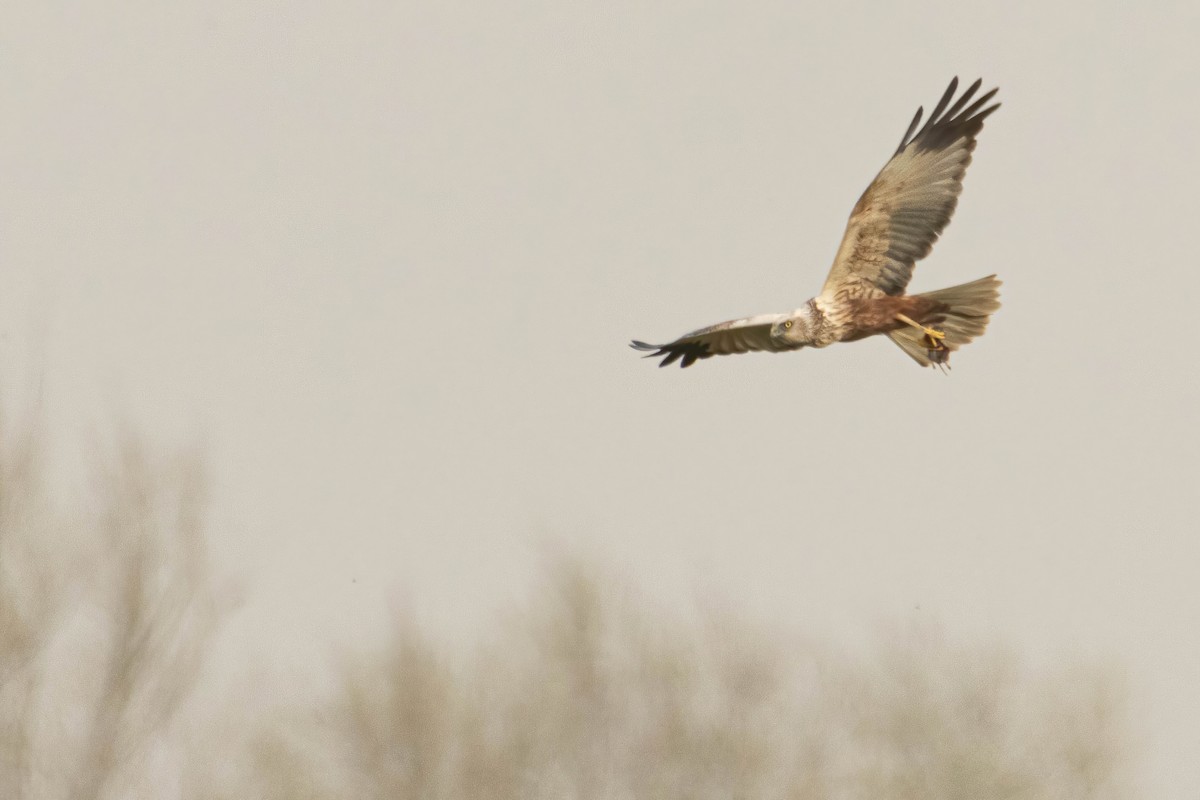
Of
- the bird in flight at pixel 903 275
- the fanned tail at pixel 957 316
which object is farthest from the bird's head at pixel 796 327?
the fanned tail at pixel 957 316

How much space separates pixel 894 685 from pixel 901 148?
1065 cm

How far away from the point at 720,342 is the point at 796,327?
1.01m

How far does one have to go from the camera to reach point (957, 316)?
25.8 ft

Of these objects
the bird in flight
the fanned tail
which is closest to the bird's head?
the bird in flight

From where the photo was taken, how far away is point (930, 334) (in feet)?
25.0

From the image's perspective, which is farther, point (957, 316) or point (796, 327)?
point (957, 316)

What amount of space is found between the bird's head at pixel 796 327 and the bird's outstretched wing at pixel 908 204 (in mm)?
386

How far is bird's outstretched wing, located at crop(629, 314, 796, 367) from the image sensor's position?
787cm

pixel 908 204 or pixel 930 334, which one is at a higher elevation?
pixel 908 204

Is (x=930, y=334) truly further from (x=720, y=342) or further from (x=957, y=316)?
(x=720, y=342)

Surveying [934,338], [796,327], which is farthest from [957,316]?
[796,327]

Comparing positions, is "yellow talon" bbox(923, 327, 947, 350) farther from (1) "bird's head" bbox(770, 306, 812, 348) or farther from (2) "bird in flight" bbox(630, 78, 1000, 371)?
(1) "bird's head" bbox(770, 306, 812, 348)

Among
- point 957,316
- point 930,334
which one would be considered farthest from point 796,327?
point 957,316

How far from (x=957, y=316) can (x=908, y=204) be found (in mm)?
684
